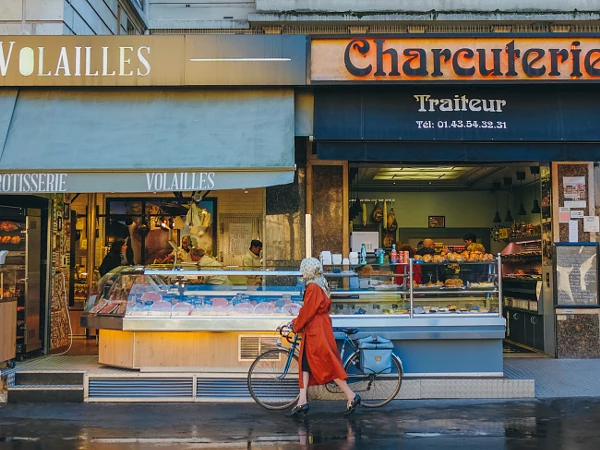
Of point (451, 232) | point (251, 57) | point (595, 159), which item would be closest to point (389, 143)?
point (251, 57)

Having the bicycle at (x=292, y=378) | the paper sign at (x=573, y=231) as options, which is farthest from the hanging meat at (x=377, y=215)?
the bicycle at (x=292, y=378)

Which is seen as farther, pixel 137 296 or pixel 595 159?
pixel 595 159

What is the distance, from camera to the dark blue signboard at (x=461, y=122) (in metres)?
9.70

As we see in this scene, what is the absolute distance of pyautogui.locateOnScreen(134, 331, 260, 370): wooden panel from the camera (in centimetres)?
892

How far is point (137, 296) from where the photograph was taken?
360 inches

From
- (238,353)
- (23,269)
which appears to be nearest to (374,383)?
(238,353)

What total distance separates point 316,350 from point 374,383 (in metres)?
1.11

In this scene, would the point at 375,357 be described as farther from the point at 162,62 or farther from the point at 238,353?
the point at 162,62

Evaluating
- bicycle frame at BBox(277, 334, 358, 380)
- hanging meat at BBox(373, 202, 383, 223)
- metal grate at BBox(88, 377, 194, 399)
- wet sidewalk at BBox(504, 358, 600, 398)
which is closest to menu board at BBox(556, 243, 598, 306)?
wet sidewalk at BBox(504, 358, 600, 398)

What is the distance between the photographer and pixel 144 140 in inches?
373

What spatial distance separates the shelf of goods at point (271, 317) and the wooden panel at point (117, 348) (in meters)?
0.01

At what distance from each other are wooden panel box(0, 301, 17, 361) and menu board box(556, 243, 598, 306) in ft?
25.8

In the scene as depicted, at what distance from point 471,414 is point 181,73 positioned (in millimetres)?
5734

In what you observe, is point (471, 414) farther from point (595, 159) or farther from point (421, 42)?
point (421, 42)
